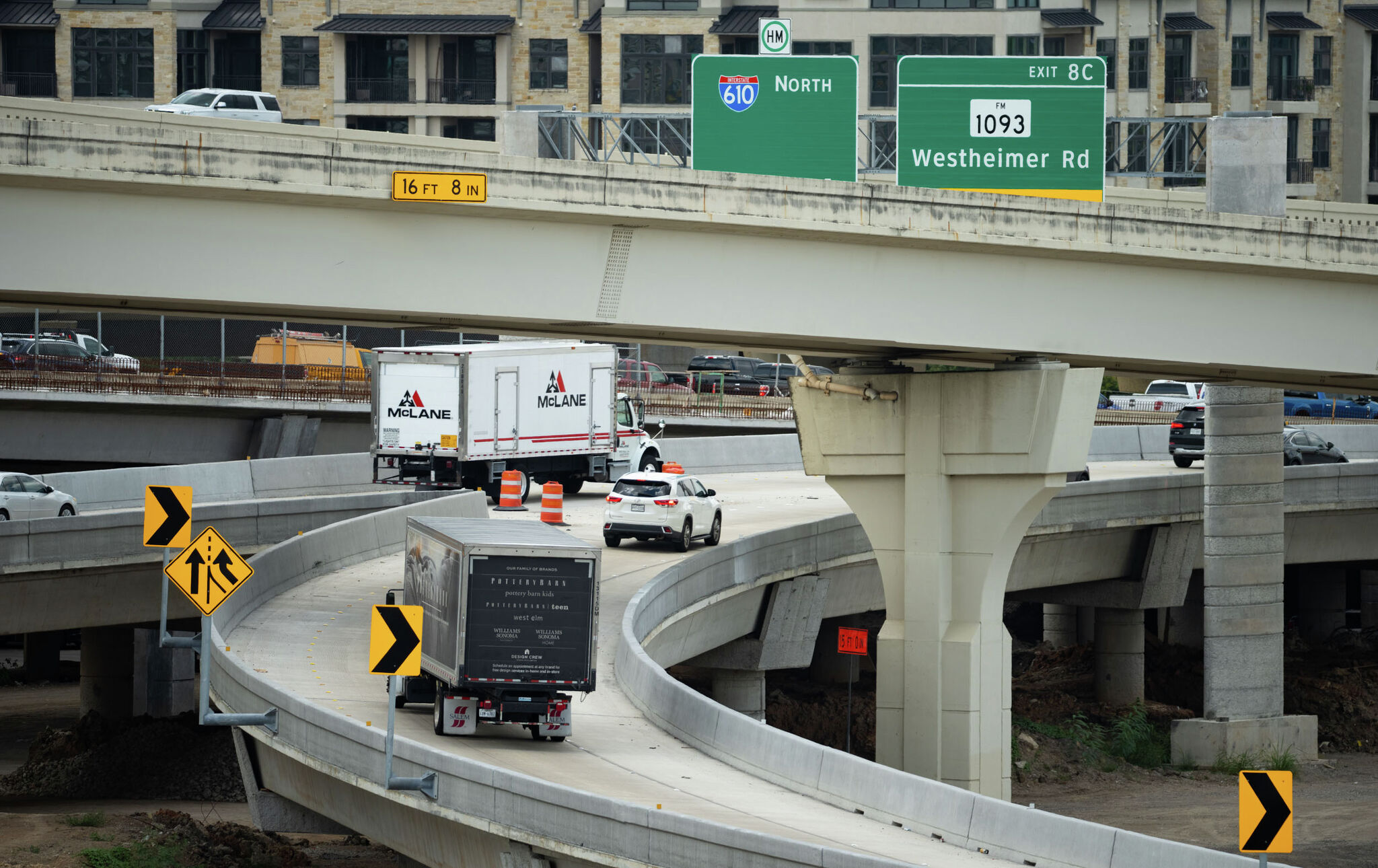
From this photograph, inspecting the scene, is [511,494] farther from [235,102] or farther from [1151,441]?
[1151,441]

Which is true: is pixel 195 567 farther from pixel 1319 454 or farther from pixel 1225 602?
pixel 1319 454

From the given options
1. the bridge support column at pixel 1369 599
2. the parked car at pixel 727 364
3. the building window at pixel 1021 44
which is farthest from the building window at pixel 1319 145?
the bridge support column at pixel 1369 599

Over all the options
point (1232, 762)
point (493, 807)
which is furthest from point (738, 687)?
point (493, 807)

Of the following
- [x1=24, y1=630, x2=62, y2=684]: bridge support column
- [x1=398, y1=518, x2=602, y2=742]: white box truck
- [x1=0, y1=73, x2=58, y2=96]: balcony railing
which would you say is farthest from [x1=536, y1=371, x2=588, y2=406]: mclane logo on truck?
[x1=0, y1=73, x2=58, y2=96]: balcony railing

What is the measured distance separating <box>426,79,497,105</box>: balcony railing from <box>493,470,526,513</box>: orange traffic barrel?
45.1m

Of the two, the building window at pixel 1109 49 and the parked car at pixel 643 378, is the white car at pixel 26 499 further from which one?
the building window at pixel 1109 49

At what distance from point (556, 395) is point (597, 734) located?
21271 mm

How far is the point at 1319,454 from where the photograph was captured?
49938 mm

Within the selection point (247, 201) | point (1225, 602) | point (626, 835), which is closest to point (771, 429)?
point (1225, 602)

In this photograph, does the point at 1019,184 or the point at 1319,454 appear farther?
the point at 1319,454

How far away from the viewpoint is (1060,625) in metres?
51.1

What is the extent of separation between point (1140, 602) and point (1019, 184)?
20236mm

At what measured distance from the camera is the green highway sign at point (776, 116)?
2495 centimetres

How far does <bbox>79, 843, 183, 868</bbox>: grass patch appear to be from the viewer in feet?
75.1
